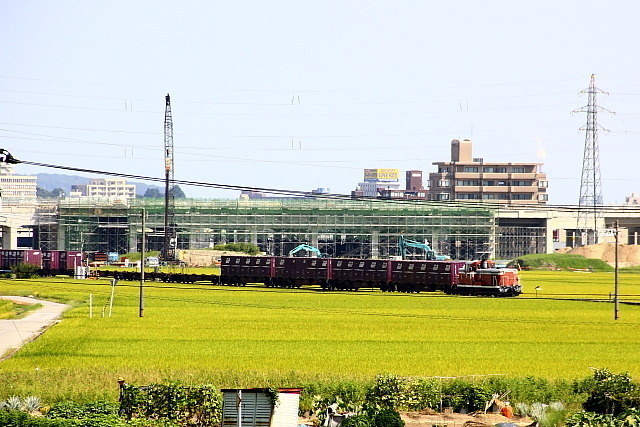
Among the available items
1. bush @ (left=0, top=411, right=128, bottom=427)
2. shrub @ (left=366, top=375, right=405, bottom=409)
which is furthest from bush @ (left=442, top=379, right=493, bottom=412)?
bush @ (left=0, top=411, right=128, bottom=427)

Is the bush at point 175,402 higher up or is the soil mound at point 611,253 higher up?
the bush at point 175,402

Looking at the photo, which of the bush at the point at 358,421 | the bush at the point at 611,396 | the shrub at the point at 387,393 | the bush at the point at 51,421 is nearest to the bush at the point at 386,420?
the bush at the point at 358,421

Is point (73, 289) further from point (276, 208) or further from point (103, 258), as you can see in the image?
point (276, 208)

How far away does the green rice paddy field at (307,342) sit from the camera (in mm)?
39062

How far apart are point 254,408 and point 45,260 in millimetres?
109168

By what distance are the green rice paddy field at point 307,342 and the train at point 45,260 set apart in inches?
1592

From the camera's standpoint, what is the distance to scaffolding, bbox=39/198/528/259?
181m

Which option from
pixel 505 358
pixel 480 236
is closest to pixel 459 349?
pixel 505 358

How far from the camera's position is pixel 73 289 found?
330 ft

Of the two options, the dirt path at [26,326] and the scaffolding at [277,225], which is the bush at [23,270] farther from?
the scaffolding at [277,225]

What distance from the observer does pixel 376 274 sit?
108m

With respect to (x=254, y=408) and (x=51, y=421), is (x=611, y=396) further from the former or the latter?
(x=51, y=421)

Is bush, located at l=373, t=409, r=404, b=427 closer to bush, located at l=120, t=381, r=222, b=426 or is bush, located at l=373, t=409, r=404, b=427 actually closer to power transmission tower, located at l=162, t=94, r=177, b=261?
bush, located at l=120, t=381, r=222, b=426

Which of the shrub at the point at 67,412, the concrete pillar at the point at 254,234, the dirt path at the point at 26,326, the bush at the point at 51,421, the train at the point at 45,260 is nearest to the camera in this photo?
the bush at the point at 51,421
